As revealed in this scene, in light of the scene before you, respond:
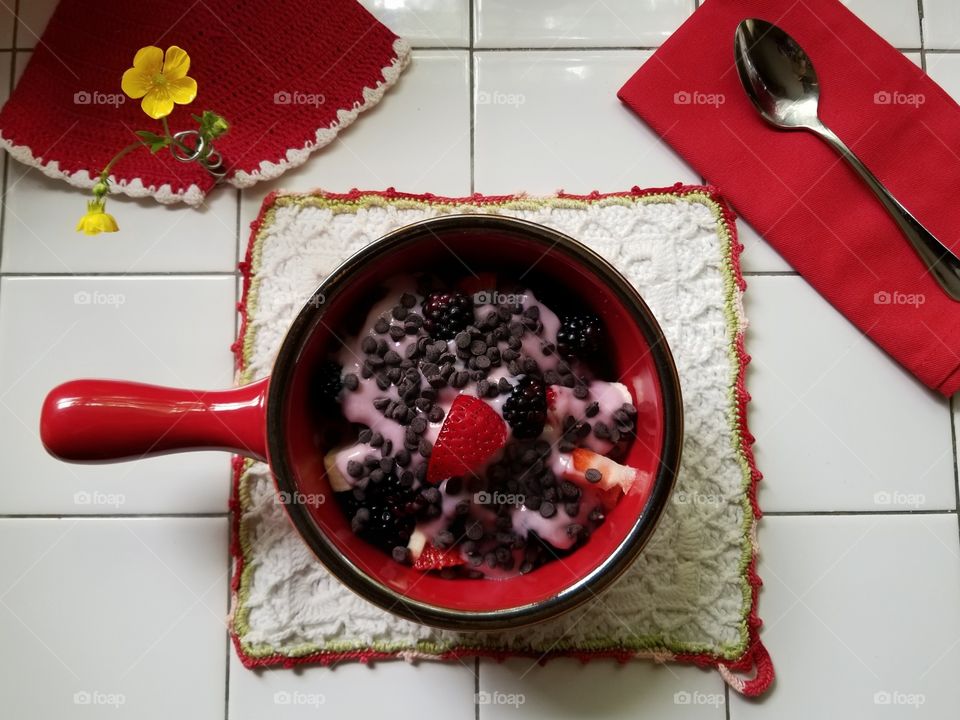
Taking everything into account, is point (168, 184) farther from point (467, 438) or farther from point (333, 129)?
point (467, 438)

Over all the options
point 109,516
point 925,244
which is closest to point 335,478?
point 109,516

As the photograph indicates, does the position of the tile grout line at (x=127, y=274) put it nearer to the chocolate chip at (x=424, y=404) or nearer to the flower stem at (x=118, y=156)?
the flower stem at (x=118, y=156)

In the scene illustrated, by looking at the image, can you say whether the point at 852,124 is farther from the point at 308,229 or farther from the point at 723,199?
the point at 308,229

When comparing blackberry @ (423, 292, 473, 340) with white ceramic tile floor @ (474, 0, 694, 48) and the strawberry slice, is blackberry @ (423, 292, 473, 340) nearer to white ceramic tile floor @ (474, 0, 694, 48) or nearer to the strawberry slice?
the strawberry slice

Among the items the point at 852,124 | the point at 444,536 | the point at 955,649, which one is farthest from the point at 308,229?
the point at 955,649

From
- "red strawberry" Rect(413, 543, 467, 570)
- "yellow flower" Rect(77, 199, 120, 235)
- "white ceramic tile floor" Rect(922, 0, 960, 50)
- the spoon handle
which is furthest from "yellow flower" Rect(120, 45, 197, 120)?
"white ceramic tile floor" Rect(922, 0, 960, 50)

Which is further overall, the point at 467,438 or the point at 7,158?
the point at 7,158
